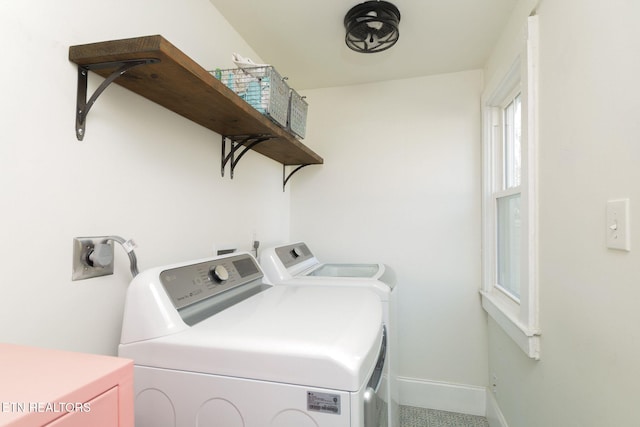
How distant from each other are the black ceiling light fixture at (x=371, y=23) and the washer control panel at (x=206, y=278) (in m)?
1.29

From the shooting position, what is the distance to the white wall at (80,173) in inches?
31.3

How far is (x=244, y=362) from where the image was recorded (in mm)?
804

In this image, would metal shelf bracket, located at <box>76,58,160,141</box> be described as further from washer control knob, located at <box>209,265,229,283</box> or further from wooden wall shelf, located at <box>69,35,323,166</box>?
washer control knob, located at <box>209,265,229,283</box>

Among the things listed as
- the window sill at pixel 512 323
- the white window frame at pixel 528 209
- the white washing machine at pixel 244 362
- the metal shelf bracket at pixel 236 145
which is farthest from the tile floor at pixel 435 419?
the metal shelf bracket at pixel 236 145

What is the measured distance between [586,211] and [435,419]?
1.80m

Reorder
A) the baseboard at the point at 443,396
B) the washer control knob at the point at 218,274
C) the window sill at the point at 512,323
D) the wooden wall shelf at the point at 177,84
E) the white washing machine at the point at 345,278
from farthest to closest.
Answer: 1. the baseboard at the point at 443,396
2. the white washing machine at the point at 345,278
3. the window sill at the point at 512,323
4. the washer control knob at the point at 218,274
5. the wooden wall shelf at the point at 177,84

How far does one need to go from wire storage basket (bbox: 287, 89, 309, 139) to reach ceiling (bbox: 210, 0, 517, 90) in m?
0.43

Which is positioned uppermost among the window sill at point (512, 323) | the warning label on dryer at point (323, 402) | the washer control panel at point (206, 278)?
the washer control panel at point (206, 278)

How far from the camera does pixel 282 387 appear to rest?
780 mm

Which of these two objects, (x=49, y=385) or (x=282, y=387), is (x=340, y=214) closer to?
(x=282, y=387)

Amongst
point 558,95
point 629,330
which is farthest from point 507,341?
point 558,95

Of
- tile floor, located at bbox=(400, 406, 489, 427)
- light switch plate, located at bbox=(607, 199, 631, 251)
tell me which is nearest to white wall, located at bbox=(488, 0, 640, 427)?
light switch plate, located at bbox=(607, 199, 631, 251)

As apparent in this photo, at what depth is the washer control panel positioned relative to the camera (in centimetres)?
102

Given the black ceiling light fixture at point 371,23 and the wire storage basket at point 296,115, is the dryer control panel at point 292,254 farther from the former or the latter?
the black ceiling light fixture at point 371,23
